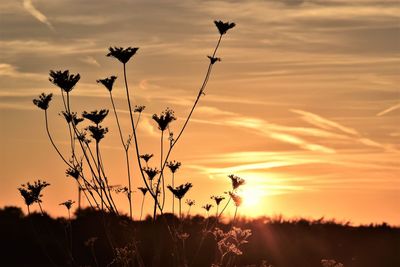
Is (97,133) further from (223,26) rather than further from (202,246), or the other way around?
(202,246)

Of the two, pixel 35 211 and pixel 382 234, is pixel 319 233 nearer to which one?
pixel 382 234

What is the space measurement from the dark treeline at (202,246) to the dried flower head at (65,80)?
15.6 meters

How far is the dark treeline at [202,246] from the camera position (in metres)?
30.3

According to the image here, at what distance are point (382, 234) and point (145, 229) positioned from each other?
1028cm

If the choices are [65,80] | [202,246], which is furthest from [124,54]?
[202,246]

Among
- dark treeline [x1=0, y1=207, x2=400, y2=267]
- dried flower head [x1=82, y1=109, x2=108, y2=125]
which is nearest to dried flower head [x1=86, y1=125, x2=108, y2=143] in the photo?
dried flower head [x1=82, y1=109, x2=108, y2=125]

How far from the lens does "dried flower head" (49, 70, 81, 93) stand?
13.0 meters

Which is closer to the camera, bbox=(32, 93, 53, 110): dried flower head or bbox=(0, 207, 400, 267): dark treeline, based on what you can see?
bbox=(32, 93, 53, 110): dried flower head

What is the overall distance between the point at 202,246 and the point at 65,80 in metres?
19.9

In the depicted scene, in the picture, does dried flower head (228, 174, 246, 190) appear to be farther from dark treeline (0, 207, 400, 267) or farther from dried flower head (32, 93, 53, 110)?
dark treeline (0, 207, 400, 267)

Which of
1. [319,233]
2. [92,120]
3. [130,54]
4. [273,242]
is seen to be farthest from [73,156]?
[319,233]

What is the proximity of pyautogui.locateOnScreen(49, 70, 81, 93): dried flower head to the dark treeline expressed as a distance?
1565 cm

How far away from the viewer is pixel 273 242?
108ft

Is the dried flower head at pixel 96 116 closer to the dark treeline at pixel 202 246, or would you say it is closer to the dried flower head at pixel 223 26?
the dried flower head at pixel 223 26
